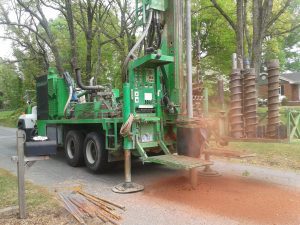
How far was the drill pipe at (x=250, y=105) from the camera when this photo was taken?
6.64 metres

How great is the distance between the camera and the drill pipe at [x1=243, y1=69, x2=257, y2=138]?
6.64 metres

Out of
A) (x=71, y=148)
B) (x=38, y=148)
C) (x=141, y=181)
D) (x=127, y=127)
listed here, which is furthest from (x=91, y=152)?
(x=38, y=148)

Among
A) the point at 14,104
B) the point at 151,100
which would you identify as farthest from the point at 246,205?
the point at 14,104

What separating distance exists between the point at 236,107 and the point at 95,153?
357 centimetres

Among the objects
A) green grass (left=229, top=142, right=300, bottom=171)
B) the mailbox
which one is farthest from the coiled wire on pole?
green grass (left=229, top=142, right=300, bottom=171)

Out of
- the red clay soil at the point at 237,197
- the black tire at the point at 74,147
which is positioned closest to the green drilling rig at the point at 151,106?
the black tire at the point at 74,147

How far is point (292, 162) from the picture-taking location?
8727 mm

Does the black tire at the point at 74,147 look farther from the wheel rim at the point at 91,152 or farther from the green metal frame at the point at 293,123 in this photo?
the green metal frame at the point at 293,123

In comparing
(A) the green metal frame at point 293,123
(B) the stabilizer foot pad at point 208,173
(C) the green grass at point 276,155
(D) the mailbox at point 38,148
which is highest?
(A) the green metal frame at point 293,123

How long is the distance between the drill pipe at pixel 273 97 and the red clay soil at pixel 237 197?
1131mm

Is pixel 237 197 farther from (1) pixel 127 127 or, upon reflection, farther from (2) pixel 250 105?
(1) pixel 127 127

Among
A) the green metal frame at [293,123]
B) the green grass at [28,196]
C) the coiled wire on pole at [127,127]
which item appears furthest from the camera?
the green metal frame at [293,123]

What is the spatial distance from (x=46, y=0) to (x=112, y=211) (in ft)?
58.7

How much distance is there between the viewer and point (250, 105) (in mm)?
6648
